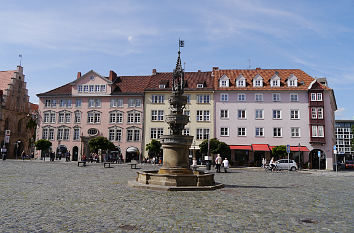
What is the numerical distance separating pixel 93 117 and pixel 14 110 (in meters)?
20.2

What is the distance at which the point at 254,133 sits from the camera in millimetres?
46188

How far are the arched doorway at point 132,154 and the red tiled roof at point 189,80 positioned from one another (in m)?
10.0

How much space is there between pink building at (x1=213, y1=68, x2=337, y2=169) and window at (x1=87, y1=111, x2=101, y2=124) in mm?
19647

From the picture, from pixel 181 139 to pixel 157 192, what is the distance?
3.38m

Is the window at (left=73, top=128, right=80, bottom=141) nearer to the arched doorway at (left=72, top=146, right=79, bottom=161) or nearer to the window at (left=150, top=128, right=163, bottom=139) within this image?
the arched doorway at (left=72, top=146, right=79, bottom=161)

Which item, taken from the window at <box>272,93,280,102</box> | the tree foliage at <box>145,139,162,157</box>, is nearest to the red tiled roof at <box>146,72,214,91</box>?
the tree foliage at <box>145,139,162,157</box>

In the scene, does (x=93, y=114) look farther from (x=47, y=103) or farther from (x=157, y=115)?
(x=157, y=115)

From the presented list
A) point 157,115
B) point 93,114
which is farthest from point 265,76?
point 93,114

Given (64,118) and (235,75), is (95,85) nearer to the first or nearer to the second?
(64,118)

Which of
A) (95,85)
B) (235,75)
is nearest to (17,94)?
(95,85)

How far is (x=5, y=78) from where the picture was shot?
198ft

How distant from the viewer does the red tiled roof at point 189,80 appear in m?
49.2

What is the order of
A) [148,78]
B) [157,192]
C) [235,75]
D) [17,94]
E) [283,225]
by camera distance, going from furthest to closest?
[17,94] → [148,78] → [235,75] → [157,192] → [283,225]

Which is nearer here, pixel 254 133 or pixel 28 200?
pixel 28 200
